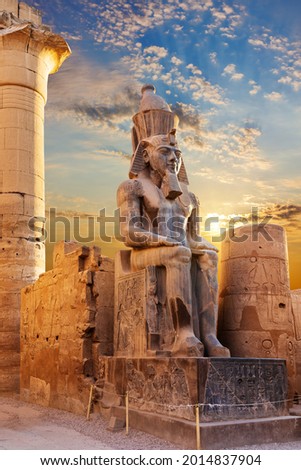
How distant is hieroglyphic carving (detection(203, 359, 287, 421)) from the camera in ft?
17.0

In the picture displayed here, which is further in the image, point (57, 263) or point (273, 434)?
point (57, 263)

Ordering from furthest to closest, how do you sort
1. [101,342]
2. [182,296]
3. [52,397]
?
[52,397] < [101,342] < [182,296]

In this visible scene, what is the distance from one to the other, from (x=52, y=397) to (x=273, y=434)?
12.8ft

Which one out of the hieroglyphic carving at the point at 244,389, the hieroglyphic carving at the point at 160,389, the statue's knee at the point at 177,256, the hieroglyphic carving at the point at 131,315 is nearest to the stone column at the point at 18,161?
the hieroglyphic carving at the point at 131,315

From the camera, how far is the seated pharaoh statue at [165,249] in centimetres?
604

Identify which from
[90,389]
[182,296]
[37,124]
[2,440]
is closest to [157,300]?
[182,296]

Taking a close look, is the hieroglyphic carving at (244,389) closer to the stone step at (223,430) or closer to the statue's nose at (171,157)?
the stone step at (223,430)

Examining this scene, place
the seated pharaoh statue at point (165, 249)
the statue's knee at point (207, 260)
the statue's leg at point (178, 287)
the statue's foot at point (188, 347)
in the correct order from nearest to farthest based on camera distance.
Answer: the statue's foot at point (188, 347) → the statue's leg at point (178, 287) → the seated pharaoh statue at point (165, 249) → the statue's knee at point (207, 260)

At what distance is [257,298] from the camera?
277 inches

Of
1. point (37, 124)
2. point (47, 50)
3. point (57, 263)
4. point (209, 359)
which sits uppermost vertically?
point (47, 50)

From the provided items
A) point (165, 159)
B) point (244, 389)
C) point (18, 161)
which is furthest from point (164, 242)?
point (18, 161)

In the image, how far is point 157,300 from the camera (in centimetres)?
615

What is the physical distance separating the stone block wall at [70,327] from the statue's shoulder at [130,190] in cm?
109
